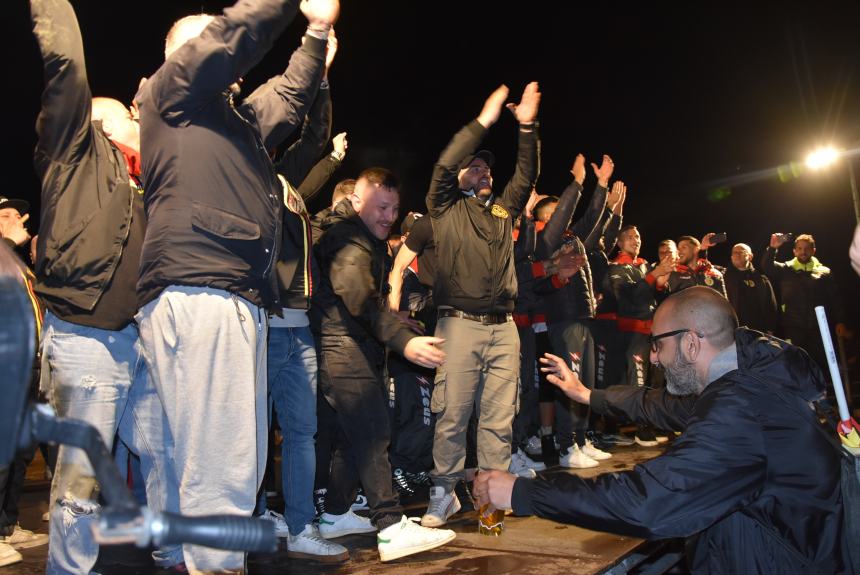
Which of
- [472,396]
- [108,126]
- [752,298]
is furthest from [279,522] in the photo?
[752,298]

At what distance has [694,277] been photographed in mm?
8875

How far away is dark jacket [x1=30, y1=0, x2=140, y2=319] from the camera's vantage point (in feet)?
8.17

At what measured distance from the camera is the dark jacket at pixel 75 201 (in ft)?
8.17

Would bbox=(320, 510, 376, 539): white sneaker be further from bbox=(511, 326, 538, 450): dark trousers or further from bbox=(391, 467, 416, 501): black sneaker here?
bbox=(511, 326, 538, 450): dark trousers

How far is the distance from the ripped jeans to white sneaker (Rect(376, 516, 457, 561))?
1.38m

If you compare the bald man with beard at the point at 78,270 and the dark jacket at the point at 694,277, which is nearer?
the bald man with beard at the point at 78,270

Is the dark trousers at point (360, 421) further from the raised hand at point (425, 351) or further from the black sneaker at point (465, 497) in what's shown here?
the black sneaker at point (465, 497)

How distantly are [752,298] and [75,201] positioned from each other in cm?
995

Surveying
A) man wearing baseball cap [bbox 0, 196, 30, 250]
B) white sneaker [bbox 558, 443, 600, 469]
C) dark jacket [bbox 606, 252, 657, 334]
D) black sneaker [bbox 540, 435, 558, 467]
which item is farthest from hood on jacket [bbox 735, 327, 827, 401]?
dark jacket [bbox 606, 252, 657, 334]

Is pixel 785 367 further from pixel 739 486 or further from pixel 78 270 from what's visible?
pixel 78 270

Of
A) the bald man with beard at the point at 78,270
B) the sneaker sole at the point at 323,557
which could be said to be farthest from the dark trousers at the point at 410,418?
the bald man with beard at the point at 78,270

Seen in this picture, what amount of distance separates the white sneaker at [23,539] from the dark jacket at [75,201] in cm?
202

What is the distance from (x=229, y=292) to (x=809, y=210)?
17034mm

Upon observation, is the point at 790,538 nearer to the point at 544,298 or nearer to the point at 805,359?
the point at 805,359
